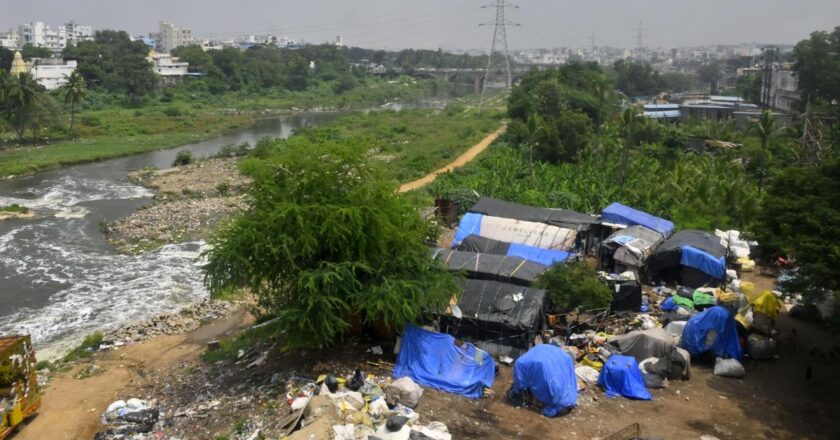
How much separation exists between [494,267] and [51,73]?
80.5 m

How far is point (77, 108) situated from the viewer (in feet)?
230

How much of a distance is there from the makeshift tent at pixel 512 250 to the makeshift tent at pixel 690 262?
7.91 ft

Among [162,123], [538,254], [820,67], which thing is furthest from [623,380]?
[162,123]

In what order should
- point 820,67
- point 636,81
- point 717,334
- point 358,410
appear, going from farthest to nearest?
1. point 636,81
2. point 820,67
3. point 717,334
4. point 358,410

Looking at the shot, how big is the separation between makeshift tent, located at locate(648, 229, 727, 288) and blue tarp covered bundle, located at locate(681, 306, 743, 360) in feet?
13.5

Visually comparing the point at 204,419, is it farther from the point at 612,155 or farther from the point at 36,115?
the point at 36,115

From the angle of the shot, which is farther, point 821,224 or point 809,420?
point 821,224

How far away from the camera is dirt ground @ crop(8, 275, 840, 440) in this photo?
37.9 feet

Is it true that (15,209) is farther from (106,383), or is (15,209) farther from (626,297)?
(626,297)

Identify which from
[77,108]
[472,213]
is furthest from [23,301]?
[77,108]

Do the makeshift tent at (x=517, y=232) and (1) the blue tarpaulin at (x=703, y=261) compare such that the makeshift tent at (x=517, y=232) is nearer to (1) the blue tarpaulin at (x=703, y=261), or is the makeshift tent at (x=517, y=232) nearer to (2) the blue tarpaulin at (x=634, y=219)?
(2) the blue tarpaulin at (x=634, y=219)

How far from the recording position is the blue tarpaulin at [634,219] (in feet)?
70.7

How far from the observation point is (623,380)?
12664mm

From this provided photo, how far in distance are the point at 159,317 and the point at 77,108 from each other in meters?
59.0
